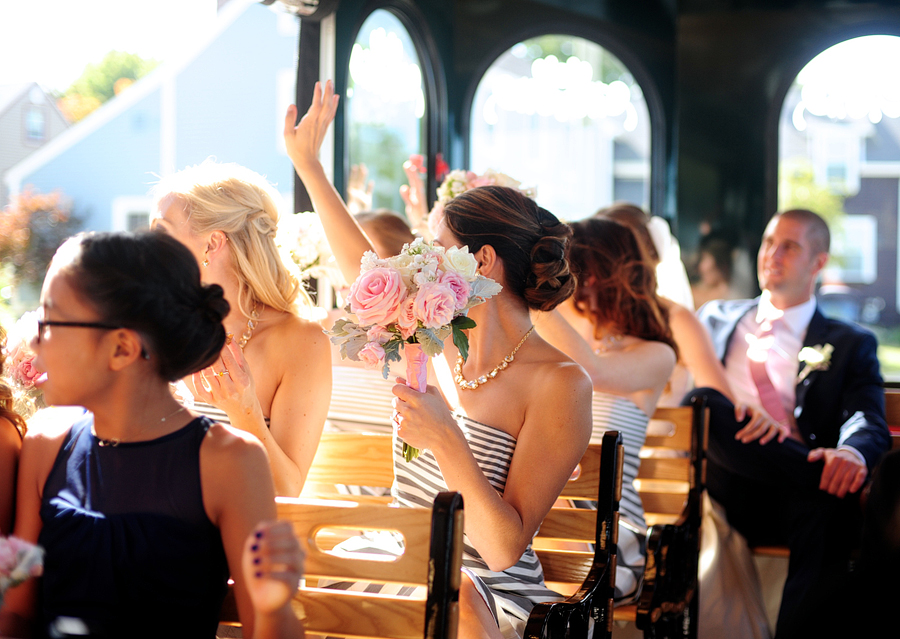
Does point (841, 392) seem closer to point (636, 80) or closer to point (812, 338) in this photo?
point (812, 338)

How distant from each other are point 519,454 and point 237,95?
12.6 ft

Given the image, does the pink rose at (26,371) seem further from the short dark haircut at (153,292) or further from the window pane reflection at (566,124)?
the window pane reflection at (566,124)

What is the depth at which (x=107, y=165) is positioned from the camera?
379 cm

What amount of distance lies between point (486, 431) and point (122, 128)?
2861 millimetres

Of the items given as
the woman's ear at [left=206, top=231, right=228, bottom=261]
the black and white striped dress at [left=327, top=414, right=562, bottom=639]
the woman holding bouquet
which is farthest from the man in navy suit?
the woman's ear at [left=206, top=231, right=228, bottom=261]

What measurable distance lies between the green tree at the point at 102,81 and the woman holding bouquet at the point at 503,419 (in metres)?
1.97

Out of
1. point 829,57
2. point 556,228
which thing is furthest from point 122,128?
point 829,57

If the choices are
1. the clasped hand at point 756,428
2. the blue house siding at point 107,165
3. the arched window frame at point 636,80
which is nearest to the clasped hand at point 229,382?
the blue house siding at point 107,165

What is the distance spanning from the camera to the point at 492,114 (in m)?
5.49

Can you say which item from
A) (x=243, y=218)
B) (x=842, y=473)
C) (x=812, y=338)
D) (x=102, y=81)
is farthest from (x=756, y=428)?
(x=102, y=81)

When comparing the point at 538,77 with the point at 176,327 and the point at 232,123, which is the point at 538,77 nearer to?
the point at 232,123

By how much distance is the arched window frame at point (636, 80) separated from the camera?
17.5 ft

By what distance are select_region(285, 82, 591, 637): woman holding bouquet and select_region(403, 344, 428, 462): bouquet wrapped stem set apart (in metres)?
0.03

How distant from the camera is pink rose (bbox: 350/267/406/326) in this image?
5.30ft
